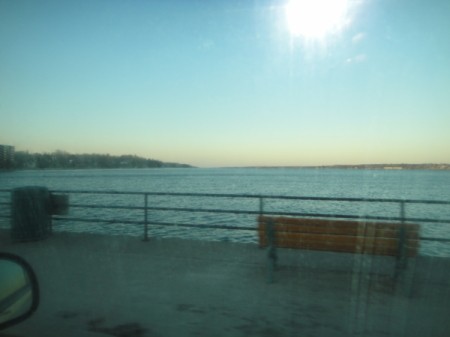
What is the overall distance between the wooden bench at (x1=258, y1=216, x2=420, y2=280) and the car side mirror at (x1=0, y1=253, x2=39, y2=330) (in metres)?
3.56

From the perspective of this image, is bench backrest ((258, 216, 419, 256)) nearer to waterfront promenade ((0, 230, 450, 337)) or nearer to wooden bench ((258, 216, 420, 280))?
wooden bench ((258, 216, 420, 280))

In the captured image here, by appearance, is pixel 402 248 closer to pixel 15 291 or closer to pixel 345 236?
pixel 345 236

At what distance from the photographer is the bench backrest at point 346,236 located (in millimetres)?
5293

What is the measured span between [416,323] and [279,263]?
2.55 m

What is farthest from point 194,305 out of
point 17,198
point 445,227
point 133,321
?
point 445,227

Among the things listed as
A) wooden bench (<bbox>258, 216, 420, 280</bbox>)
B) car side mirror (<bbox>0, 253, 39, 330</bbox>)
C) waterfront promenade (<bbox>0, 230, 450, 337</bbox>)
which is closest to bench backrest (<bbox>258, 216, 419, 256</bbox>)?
wooden bench (<bbox>258, 216, 420, 280</bbox>)


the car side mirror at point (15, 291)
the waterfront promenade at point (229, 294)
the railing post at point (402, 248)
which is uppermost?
the car side mirror at point (15, 291)

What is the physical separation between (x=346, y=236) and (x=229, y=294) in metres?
1.80

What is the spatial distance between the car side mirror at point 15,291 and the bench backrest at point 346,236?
3.72m

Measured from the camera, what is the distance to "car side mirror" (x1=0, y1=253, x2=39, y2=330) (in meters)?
2.26

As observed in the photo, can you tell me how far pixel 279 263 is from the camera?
6.48m

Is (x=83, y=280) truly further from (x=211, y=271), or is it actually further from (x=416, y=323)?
(x=416, y=323)

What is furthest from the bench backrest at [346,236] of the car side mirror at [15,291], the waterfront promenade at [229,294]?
the car side mirror at [15,291]

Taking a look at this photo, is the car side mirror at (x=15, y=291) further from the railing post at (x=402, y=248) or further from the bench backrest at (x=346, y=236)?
the railing post at (x=402, y=248)
